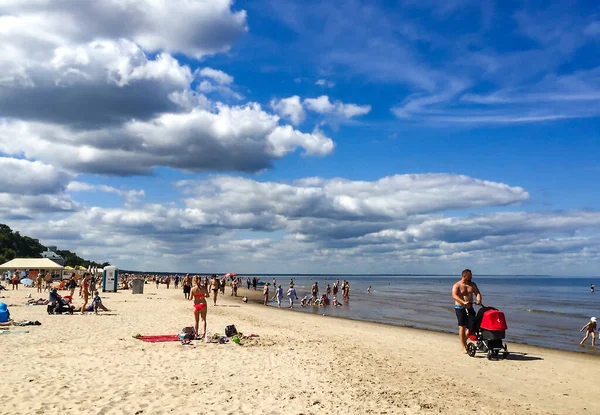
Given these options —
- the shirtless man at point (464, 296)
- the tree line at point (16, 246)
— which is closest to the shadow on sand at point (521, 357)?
the shirtless man at point (464, 296)

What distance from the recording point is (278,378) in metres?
8.31

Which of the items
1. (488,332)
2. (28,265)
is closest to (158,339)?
(488,332)

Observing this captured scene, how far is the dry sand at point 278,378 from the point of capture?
21.7 ft

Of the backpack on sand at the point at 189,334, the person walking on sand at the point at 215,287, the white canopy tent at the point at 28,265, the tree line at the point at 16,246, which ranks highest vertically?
the tree line at the point at 16,246

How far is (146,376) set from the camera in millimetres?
8133

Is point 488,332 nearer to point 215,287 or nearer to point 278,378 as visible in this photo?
point 278,378

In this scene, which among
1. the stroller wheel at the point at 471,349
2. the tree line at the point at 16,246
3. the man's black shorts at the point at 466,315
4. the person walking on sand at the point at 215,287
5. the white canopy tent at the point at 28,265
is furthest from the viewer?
the tree line at the point at 16,246

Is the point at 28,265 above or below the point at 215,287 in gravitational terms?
above

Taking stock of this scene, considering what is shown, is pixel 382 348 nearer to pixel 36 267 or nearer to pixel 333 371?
pixel 333 371

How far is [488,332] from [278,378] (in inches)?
207

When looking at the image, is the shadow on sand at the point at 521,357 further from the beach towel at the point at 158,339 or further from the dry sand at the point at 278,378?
the beach towel at the point at 158,339

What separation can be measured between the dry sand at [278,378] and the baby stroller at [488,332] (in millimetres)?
313

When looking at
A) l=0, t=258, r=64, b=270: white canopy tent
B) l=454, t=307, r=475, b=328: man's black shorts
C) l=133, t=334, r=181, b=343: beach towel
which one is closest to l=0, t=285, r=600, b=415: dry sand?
l=133, t=334, r=181, b=343: beach towel

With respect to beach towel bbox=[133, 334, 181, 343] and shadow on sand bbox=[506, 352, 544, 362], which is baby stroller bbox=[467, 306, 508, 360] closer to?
shadow on sand bbox=[506, 352, 544, 362]
